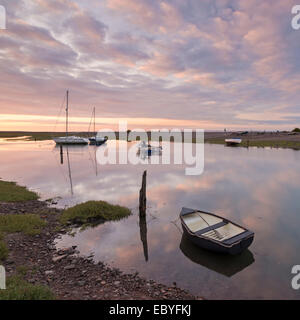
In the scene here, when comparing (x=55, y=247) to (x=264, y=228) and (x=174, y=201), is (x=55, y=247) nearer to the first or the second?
(x=174, y=201)

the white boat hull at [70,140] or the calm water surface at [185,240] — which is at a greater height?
the white boat hull at [70,140]

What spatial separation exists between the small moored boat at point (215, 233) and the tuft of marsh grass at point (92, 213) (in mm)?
5533

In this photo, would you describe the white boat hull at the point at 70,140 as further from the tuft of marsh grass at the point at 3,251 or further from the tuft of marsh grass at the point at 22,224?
the tuft of marsh grass at the point at 3,251

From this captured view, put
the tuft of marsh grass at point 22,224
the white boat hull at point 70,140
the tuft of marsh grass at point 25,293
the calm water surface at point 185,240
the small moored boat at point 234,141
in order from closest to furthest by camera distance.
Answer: the tuft of marsh grass at point 25,293, the calm water surface at point 185,240, the tuft of marsh grass at point 22,224, the small moored boat at point 234,141, the white boat hull at point 70,140

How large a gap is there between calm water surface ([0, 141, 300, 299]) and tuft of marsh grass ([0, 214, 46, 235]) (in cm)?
196

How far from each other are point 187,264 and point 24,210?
1315cm

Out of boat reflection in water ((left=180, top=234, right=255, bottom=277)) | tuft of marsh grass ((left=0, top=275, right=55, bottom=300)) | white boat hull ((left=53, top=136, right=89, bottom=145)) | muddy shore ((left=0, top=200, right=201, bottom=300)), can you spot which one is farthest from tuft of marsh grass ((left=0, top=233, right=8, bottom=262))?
white boat hull ((left=53, top=136, right=89, bottom=145))

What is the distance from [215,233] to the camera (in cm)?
1198

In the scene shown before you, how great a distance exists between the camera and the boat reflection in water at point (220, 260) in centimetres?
1023

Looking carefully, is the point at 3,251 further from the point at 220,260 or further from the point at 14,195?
the point at 14,195

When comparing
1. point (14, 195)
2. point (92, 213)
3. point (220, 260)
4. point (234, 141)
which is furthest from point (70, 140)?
point (220, 260)

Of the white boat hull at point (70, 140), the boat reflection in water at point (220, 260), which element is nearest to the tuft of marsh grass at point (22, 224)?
the boat reflection in water at point (220, 260)

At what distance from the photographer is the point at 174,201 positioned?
21.3m

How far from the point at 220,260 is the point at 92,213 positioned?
982cm
